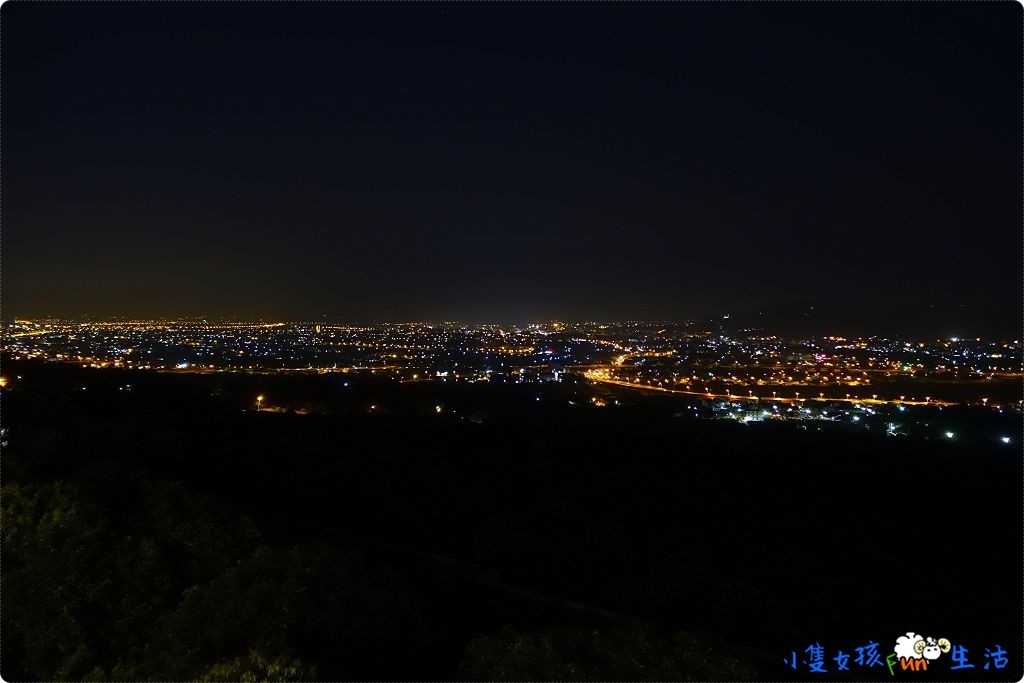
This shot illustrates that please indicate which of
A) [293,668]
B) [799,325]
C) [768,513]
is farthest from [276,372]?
[799,325]

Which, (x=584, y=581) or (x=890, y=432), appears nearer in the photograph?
(x=584, y=581)

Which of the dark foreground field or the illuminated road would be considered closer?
the dark foreground field

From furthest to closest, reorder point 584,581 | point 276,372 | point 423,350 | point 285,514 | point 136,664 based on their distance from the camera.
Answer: point 423,350, point 276,372, point 285,514, point 584,581, point 136,664

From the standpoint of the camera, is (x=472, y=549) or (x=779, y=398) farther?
(x=779, y=398)

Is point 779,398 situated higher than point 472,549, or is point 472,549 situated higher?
point 779,398

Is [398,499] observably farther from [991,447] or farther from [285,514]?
[991,447]

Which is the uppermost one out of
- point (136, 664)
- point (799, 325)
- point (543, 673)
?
point (799, 325)

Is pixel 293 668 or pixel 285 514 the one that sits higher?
pixel 293 668

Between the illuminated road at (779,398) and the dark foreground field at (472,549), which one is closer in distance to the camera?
the dark foreground field at (472,549)
